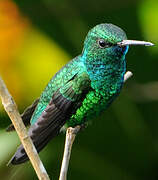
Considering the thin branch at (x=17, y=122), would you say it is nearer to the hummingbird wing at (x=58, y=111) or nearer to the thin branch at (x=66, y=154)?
the thin branch at (x=66, y=154)

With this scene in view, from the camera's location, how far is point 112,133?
3648mm

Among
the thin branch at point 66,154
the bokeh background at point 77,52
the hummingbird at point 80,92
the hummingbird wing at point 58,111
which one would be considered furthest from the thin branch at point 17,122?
the bokeh background at point 77,52

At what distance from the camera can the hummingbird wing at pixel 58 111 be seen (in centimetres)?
242

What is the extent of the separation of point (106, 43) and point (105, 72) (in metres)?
0.21

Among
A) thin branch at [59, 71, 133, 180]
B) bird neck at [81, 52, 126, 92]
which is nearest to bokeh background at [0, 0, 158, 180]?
bird neck at [81, 52, 126, 92]

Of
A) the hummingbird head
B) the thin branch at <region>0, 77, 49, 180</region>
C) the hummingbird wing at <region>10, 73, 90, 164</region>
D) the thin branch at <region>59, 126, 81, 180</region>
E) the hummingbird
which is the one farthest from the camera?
the hummingbird wing at <region>10, 73, 90, 164</region>

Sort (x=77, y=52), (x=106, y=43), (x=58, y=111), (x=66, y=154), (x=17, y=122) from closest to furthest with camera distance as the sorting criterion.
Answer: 1. (x=17, y=122)
2. (x=66, y=154)
3. (x=106, y=43)
4. (x=58, y=111)
5. (x=77, y=52)

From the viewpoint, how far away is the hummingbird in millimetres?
2295

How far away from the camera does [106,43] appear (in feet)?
7.18

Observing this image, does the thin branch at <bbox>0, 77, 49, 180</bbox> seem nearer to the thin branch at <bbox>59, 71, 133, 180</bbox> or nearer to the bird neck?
the thin branch at <bbox>59, 71, 133, 180</bbox>

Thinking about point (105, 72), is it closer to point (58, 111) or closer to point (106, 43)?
point (106, 43)

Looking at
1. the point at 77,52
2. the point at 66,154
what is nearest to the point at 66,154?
the point at 66,154

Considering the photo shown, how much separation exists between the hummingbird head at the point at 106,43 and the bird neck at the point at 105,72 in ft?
0.10

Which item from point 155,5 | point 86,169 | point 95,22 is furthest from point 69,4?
point 86,169
